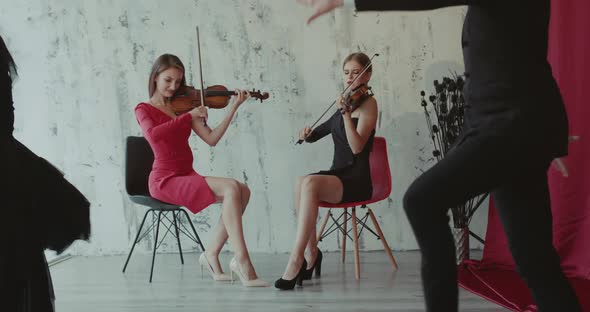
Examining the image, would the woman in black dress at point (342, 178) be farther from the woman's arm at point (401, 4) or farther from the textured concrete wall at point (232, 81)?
the woman's arm at point (401, 4)

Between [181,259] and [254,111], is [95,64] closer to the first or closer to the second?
[254,111]

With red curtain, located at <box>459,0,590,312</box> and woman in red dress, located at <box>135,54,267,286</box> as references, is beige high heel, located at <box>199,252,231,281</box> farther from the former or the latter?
red curtain, located at <box>459,0,590,312</box>

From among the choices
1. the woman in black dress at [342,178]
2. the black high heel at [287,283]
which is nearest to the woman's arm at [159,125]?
the woman in black dress at [342,178]

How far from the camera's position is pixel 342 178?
11.6 ft

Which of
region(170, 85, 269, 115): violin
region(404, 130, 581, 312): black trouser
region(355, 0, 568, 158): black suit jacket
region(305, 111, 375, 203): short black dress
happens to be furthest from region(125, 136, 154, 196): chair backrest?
region(355, 0, 568, 158): black suit jacket

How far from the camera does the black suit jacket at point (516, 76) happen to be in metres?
1.72

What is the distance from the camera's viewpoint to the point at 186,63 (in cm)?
450

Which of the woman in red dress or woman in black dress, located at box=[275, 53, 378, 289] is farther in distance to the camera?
the woman in red dress

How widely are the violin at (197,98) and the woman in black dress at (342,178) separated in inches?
20.0

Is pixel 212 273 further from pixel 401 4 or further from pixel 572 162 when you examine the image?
pixel 401 4

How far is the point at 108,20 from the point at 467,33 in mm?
3289

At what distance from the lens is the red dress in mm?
3562

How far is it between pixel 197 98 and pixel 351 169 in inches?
36.4

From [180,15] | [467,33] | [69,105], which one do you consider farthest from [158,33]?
[467,33]
